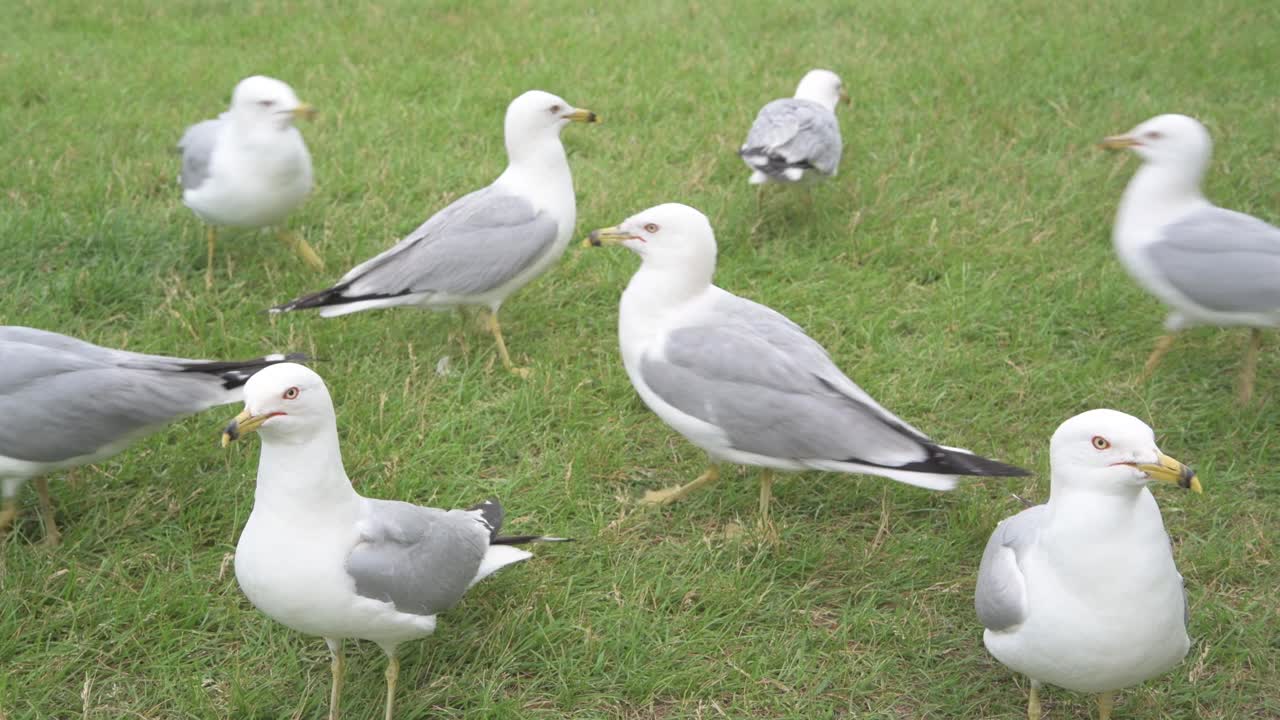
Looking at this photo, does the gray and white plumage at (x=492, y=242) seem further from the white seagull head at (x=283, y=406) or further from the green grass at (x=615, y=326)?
the white seagull head at (x=283, y=406)

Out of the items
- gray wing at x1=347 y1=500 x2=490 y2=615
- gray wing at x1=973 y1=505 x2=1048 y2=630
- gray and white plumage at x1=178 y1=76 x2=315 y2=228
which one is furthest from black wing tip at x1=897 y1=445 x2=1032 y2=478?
gray and white plumage at x1=178 y1=76 x2=315 y2=228

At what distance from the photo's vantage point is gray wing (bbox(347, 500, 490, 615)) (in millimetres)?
2922

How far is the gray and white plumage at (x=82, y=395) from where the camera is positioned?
342 cm

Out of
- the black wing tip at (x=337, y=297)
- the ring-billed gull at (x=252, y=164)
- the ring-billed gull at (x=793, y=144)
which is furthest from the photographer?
the ring-billed gull at (x=793, y=144)

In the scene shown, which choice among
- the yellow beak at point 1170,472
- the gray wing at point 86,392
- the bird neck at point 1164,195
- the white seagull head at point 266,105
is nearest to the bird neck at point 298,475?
the gray wing at point 86,392

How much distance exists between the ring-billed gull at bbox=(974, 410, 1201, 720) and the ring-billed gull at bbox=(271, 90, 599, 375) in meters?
2.55

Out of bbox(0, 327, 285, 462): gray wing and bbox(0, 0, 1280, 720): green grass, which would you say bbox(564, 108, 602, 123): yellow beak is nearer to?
bbox(0, 0, 1280, 720): green grass

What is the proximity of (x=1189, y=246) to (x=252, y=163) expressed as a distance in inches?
162

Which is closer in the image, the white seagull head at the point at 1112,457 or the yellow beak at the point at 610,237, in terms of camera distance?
the white seagull head at the point at 1112,457

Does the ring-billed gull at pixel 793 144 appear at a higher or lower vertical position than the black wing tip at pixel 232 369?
higher

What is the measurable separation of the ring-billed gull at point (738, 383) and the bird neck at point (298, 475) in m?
1.32

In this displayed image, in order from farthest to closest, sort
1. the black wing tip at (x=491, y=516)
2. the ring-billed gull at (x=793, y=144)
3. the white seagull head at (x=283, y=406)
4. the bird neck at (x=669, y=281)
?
the ring-billed gull at (x=793, y=144) → the bird neck at (x=669, y=281) → the black wing tip at (x=491, y=516) → the white seagull head at (x=283, y=406)

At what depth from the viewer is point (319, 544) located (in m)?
2.85

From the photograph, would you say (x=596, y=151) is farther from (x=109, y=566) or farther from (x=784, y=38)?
(x=109, y=566)
